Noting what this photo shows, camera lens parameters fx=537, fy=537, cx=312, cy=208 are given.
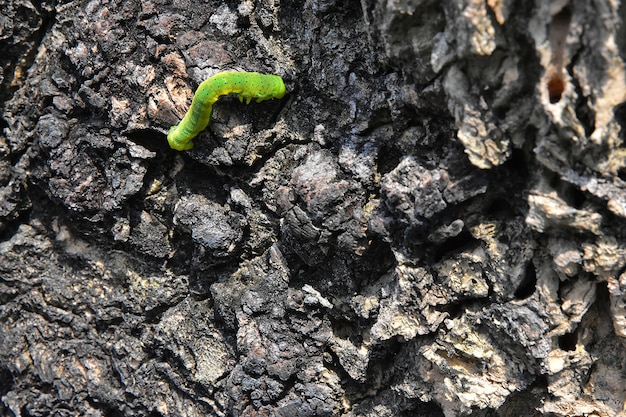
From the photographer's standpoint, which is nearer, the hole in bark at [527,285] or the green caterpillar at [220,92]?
the hole in bark at [527,285]

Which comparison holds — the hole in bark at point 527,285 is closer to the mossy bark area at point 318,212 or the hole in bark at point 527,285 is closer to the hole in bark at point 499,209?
the mossy bark area at point 318,212

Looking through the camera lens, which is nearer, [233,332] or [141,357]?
[233,332]

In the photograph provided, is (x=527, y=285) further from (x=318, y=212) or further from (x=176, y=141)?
(x=176, y=141)

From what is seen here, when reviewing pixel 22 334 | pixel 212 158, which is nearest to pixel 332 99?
pixel 212 158

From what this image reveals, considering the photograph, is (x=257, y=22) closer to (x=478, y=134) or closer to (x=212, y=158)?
(x=212, y=158)

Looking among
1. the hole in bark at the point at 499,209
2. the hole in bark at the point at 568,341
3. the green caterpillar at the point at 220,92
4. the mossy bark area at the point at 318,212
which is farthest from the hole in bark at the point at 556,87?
the green caterpillar at the point at 220,92

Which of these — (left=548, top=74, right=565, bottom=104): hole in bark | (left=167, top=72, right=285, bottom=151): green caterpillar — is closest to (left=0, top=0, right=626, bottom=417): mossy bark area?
(left=548, top=74, right=565, bottom=104): hole in bark

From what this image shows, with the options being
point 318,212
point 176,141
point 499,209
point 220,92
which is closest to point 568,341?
point 499,209
